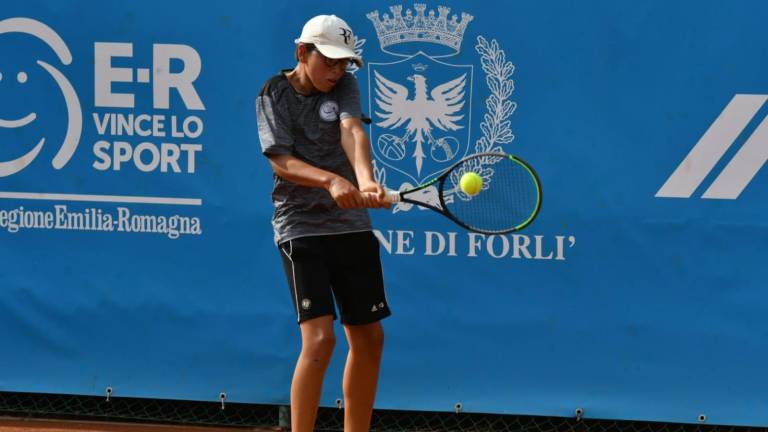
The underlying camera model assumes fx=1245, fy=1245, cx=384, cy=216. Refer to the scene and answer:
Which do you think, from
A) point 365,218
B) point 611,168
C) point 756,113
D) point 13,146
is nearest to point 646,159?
point 611,168

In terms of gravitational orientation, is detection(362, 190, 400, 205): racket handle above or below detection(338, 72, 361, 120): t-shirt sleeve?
below

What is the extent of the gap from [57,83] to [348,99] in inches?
62.6

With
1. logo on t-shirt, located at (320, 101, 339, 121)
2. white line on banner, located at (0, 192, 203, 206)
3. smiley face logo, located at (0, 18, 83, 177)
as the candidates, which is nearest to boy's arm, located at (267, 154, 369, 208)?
logo on t-shirt, located at (320, 101, 339, 121)

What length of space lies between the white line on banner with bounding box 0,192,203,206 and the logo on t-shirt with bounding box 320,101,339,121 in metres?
1.15

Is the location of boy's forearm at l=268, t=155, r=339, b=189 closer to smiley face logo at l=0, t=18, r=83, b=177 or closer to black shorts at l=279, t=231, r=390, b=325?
black shorts at l=279, t=231, r=390, b=325

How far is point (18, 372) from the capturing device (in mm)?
5227

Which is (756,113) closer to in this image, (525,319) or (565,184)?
(565,184)

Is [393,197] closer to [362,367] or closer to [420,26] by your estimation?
[362,367]

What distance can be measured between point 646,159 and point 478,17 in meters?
0.85

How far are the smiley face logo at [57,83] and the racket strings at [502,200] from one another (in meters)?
1.62

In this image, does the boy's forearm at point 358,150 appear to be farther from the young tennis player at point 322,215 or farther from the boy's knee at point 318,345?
the boy's knee at point 318,345

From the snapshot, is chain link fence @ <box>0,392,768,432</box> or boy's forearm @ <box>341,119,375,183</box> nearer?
boy's forearm @ <box>341,119,375,183</box>

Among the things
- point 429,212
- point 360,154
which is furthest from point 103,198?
point 360,154

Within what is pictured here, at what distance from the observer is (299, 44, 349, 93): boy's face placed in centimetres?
395
